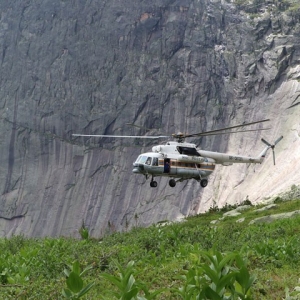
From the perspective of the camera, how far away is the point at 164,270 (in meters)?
7.95

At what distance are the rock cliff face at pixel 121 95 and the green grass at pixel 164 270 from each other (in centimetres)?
5756

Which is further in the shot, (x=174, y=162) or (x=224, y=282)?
(x=174, y=162)

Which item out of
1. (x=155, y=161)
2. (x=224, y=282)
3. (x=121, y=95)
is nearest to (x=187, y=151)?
(x=155, y=161)

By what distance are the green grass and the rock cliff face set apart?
189 feet

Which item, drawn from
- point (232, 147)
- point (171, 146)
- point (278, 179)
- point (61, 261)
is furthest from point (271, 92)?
point (61, 261)

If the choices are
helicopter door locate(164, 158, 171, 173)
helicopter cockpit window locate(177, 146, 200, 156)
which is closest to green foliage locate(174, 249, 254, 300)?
helicopter door locate(164, 158, 171, 173)

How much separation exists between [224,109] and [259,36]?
14004 mm

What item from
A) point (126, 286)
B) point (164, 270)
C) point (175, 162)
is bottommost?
point (175, 162)

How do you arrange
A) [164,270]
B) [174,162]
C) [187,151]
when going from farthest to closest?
1. [187,151]
2. [174,162]
3. [164,270]

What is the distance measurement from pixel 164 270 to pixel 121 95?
80.1 meters

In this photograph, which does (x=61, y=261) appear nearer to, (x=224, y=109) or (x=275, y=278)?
(x=275, y=278)

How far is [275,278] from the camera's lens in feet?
23.4

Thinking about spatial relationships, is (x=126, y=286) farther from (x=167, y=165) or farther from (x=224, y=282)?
(x=167, y=165)

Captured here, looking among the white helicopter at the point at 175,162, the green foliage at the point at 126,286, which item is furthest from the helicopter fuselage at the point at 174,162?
the green foliage at the point at 126,286
